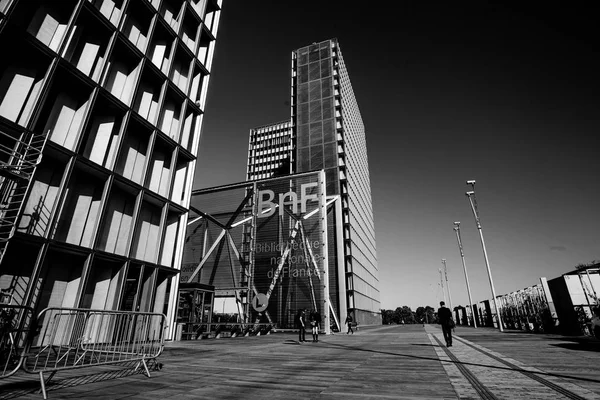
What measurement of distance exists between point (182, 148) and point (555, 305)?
25372 millimetres

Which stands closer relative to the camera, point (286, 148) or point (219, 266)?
point (219, 266)

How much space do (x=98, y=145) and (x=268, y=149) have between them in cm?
8999

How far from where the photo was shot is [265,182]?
32.4m

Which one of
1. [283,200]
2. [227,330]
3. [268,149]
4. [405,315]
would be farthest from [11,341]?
[405,315]

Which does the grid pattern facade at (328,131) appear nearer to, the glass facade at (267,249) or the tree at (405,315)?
the glass facade at (267,249)

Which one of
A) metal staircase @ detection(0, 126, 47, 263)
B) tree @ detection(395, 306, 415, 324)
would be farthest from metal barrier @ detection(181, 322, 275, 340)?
tree @ detection(395, 306, 415, 324)

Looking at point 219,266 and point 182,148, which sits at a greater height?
point 182,148

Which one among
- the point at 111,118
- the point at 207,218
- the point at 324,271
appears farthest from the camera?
the point at 207,218

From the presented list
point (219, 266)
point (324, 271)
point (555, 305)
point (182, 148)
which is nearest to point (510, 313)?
point (555, 305)

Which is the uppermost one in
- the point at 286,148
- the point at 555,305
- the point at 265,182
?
the point at 286,148

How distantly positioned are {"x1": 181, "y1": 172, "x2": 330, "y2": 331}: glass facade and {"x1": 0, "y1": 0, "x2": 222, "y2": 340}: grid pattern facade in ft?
41.5

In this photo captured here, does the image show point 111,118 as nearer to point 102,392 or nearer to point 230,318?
point 102,392

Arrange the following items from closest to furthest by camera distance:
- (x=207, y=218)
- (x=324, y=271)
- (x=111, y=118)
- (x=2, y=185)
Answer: (x=2, y=185) → (x=111, y=118) → (x=324, y=271) → (x=207, y=218)

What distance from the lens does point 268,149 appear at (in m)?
103
